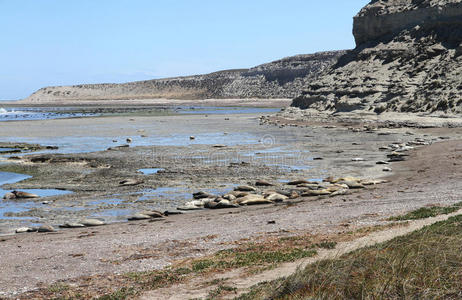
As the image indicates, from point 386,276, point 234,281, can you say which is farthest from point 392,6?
point 386,276

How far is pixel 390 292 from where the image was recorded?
692 centimetres

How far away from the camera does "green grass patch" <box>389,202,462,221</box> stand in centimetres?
1378

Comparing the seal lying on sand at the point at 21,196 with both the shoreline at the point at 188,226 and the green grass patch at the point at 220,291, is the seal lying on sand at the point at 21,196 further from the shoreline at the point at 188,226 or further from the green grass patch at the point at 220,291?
the green grass patch at the point at 220,291

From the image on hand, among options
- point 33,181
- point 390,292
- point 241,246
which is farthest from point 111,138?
point 390,292

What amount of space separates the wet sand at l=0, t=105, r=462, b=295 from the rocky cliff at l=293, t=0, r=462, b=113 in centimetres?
1662

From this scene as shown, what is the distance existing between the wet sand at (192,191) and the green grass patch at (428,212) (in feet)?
2.31

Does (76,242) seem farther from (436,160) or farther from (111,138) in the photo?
(111,138)

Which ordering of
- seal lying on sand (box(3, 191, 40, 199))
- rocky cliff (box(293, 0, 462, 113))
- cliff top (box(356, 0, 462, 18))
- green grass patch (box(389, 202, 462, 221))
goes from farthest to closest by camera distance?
cliff top (box(356, 0, 462, 18)) < rocky cliff (box(293, 0, 462, 113)) < seal lying on sand (box(3, 191, 40, 199)) < green grass patch (box(389, 202, 462, 221))

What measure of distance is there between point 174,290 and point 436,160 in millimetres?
21269

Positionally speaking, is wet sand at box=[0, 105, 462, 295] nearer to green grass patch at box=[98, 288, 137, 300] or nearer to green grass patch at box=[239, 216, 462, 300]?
green grass patch at box=[98, 288, 137, 300]

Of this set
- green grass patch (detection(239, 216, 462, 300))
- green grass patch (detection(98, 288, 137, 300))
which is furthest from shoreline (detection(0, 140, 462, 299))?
green grass patch (detection(239, 216, 462, 300))

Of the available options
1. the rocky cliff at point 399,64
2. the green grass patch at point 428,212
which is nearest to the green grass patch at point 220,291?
the green grass patch at point 428,212

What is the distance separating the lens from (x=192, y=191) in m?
21.8

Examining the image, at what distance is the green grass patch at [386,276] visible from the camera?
6.91 meters
